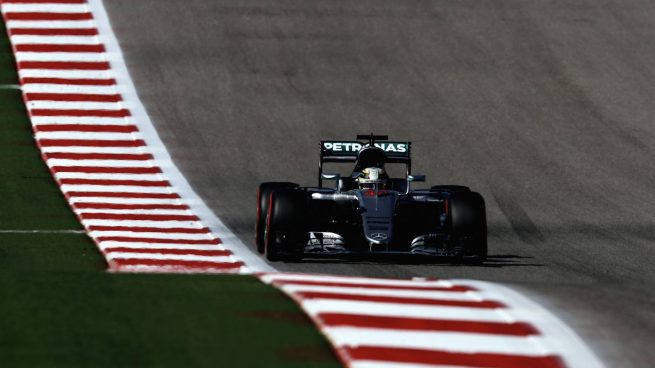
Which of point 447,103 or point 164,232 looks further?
point 447,103

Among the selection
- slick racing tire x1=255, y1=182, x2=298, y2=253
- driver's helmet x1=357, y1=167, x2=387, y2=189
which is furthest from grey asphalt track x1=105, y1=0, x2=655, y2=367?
driver's helmet x1=357, y1=167, x2=387, y2=189

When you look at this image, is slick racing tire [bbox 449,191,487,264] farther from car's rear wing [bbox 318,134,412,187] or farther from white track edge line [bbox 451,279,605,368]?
white track edge line [bbox 451,279,605,368]

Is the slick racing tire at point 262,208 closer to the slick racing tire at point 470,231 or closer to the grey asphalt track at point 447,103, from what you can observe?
the grey asphalt track at point 447,103

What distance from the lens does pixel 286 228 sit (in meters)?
14.4

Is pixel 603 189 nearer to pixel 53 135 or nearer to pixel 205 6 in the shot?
pixel 53 135

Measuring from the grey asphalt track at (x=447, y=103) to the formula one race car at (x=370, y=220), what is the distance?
0.22 metres

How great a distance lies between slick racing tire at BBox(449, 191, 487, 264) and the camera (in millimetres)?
14367

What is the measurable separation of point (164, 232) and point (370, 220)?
2.83 metres

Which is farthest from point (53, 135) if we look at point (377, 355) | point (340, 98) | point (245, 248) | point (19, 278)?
point (377, 355)

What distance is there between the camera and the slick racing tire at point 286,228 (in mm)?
14381

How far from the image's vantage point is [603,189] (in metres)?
18.9

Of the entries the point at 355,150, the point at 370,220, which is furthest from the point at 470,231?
the point at 355,150

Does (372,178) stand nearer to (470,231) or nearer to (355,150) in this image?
(355,150)

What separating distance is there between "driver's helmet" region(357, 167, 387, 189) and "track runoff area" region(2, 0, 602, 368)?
1.32 metres
